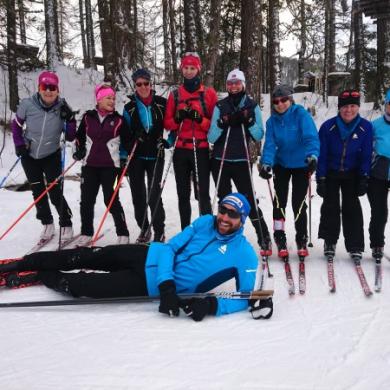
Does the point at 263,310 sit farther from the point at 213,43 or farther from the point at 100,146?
the point at 213,43

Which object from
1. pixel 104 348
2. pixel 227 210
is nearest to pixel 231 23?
pixel 227 210

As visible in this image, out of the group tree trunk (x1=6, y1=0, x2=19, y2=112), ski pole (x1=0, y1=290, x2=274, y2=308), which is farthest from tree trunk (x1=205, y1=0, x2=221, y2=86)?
ski pole (x1=0, y1=290, x2=274, y2=308)

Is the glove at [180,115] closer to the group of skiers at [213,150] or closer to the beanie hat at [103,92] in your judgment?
the group of skiers at [213,150]

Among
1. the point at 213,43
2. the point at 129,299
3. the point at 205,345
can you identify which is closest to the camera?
the point at 205,345

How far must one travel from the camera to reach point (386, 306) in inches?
152

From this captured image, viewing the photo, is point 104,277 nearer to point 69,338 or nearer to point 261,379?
point 69,338

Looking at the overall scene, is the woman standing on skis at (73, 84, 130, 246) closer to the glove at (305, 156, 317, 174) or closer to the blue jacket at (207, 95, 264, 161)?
the blue jacket at (207, 95, 264, 161)

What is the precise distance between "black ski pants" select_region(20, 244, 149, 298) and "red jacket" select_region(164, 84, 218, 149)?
5.97 feet

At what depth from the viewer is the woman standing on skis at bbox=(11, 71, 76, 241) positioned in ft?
18.0

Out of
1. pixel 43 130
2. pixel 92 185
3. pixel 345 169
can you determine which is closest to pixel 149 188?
pixel 92 185

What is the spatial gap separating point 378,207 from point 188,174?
2.39m

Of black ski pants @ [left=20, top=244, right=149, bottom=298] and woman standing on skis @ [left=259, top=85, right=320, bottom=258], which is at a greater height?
woman standing on skis @ [left=259, top=85, right=320, bottom=258]

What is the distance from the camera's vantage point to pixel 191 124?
5.34 metres

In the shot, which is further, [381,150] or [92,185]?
[92,185]
